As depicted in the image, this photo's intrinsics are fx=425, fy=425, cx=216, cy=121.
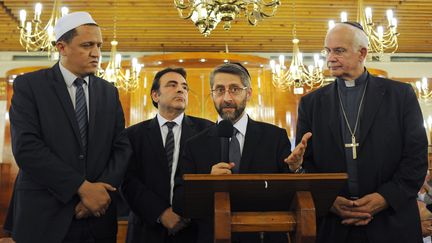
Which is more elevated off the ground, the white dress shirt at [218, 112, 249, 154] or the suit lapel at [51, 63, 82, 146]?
the suit lapel at [51, 63, 82, 146]

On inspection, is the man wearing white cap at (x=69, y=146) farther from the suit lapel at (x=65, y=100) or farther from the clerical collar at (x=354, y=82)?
the clerical collar at (x=354, y=82)

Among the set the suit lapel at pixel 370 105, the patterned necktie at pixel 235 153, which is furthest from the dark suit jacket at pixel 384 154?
the patterned necktie at pixel 235 153

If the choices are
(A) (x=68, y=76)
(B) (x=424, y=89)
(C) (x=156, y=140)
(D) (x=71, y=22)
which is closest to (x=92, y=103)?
(A) (x=68, y=76)

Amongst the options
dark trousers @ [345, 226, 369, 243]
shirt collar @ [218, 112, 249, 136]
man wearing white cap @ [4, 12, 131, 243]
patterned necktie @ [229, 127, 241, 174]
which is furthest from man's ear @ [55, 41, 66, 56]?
dark trousers @ [345, 226, 369, 243]

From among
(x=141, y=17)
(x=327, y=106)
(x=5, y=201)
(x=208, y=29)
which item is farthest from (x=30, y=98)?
(x=5, y=201)

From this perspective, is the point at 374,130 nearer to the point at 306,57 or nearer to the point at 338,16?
the point at 338,16

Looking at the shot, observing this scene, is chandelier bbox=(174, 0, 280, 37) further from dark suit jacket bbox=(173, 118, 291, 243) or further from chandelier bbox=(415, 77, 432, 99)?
chandelier bbox=(415, 77, 432, 99)

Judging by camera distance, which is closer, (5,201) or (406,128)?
(406,128)

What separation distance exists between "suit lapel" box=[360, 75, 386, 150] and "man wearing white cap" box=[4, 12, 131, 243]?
4.64 ft

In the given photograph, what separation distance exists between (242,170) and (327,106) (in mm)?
668

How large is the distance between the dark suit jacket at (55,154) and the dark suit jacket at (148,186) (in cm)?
31

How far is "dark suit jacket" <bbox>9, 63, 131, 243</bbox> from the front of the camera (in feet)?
7.35

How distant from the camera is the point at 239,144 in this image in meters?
2.56

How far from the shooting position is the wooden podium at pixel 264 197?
1.76m
